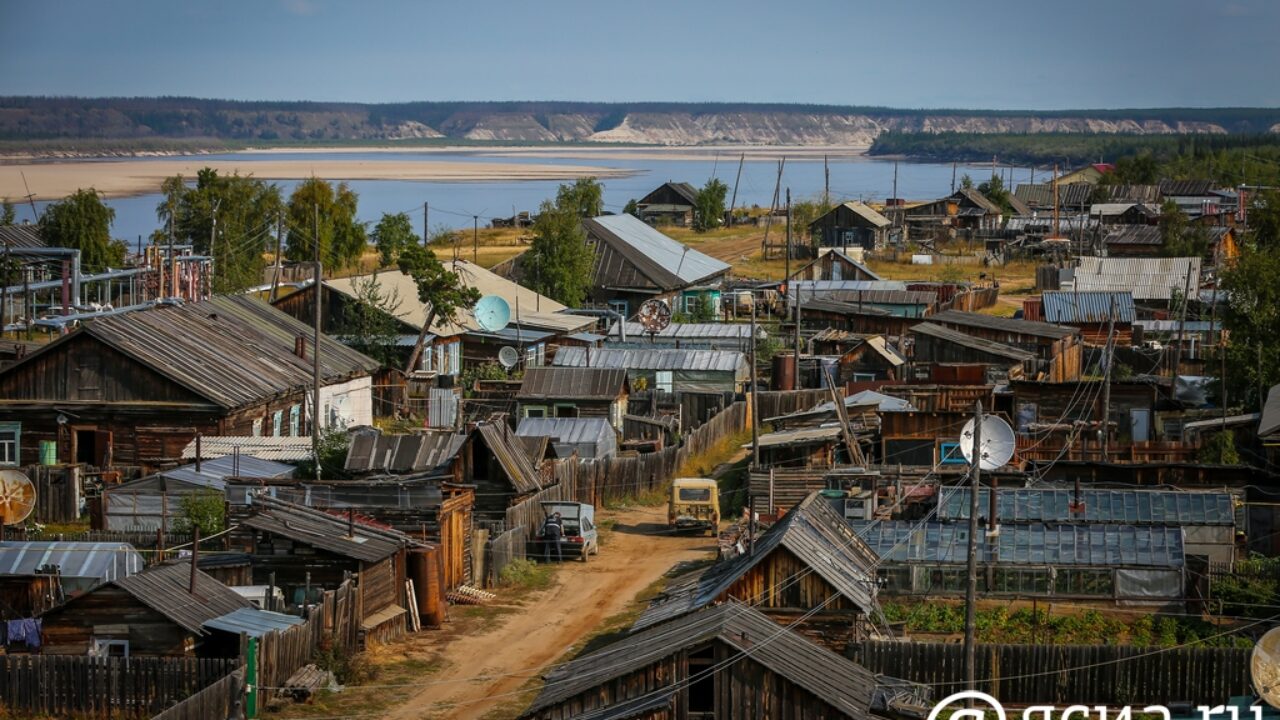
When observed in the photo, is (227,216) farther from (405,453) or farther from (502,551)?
(502,551)

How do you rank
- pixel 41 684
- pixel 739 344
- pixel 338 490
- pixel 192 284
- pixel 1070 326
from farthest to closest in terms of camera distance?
pixel 1070 326, pixel 739 344, pixel 192 284, pixel 338 490, pixel 41 684

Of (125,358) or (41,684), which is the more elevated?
(125,358)

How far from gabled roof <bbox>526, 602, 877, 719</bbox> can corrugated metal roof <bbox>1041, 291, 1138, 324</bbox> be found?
4301 cm

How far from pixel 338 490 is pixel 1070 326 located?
36.6 metres

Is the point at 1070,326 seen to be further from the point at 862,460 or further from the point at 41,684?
the point at 41,684

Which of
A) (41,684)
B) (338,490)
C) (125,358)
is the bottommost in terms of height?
→ (41,684)

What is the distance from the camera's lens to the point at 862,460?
124 ft

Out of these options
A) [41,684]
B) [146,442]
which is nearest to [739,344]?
[146,442]

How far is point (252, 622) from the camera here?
2420 centimetres

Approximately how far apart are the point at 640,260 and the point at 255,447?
3618 centimetres

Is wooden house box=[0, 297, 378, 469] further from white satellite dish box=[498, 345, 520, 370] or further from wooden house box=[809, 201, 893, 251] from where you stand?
wooden house box=[809, 201, 893, 251]

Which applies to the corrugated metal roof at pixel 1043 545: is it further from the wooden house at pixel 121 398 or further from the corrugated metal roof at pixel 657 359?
the corrugated metal roof at pixel 657 359

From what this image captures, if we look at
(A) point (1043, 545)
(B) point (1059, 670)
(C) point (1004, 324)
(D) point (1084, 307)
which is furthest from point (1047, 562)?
(D) point (1084, 307)

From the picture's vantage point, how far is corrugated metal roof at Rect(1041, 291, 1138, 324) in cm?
6103
